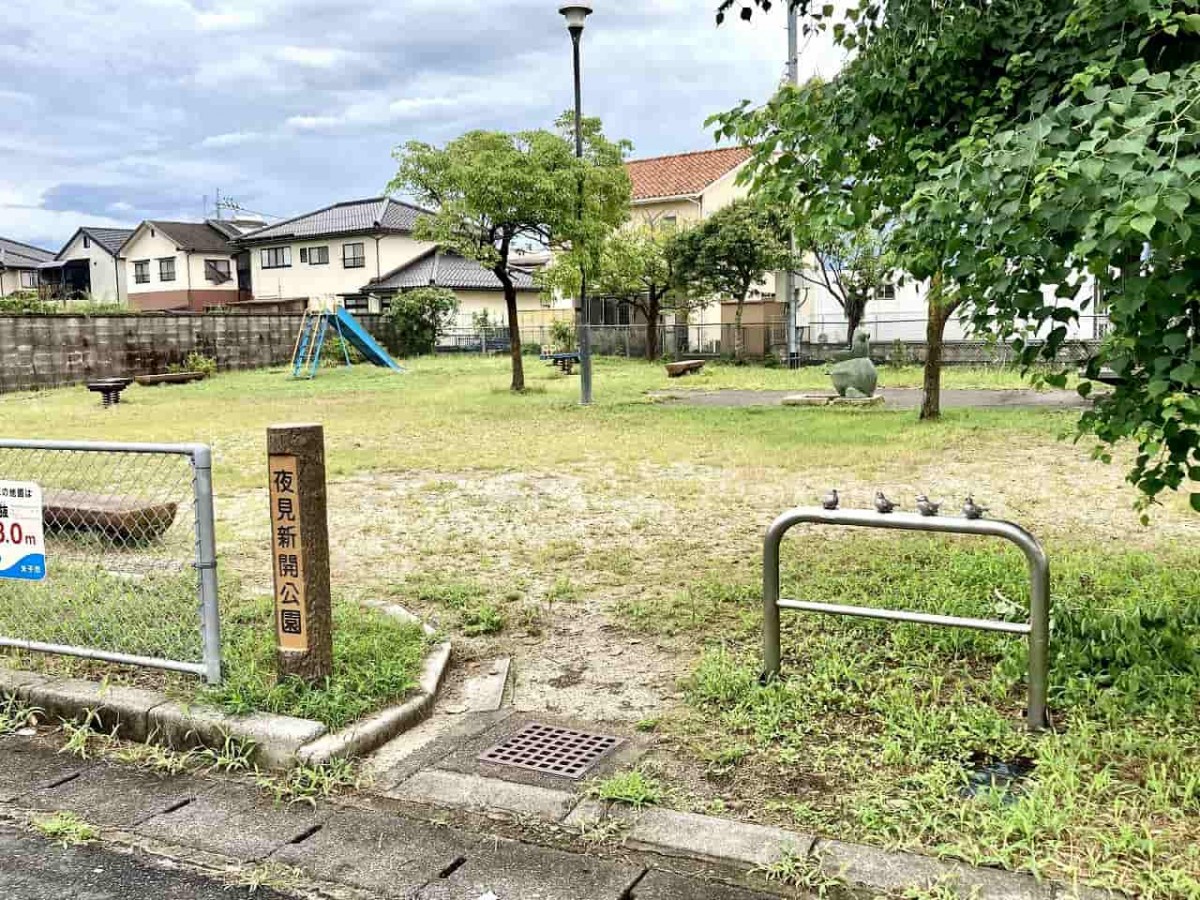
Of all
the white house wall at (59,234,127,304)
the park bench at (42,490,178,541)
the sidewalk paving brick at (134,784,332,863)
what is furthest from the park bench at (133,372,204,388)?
the white house wall at (59,234,127,304)

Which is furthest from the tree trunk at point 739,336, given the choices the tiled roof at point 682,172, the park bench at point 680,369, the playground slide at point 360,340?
the playground slide at point 360,340

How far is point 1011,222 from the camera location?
2.88 meters

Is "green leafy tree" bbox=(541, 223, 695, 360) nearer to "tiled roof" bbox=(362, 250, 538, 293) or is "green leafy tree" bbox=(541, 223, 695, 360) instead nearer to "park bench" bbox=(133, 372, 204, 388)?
"tiled roof" bbox=(362, 250, 538, 293)

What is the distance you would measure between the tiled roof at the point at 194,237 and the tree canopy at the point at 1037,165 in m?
39.1

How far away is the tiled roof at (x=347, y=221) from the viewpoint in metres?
35.7

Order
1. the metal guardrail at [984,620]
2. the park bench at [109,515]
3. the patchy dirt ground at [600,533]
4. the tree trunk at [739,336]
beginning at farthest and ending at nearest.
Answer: the tree trunk at [739,336] → the park bench at [109,515] → the patchy dirt ground at [600,533] → the metal guardrail at [984,620]

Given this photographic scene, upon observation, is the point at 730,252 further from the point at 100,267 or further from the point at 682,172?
the point at 100,267

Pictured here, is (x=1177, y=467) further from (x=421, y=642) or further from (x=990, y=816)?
(x=421, y=642)

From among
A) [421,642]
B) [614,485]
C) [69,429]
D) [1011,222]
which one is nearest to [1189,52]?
[1011,222]

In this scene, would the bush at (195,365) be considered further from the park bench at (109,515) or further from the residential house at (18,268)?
the residential house at (18,268)

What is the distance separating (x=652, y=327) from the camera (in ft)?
92.7

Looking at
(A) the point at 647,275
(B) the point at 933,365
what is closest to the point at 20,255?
Answer: (A) the point at 647,275

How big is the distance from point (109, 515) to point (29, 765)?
2782 millimetres

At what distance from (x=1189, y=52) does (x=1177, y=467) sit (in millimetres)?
1419
